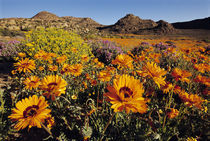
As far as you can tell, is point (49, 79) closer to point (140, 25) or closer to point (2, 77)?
point (2, 77)

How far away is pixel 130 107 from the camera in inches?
38.4

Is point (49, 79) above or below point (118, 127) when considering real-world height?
above

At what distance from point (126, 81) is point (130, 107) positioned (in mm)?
274

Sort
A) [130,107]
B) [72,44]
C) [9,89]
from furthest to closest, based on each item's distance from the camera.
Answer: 1. [72,44]
2. [9,89]
3. [130,107]

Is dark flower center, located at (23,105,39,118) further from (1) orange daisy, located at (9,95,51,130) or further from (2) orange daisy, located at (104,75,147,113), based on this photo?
(2) orange daisy, located at (104,75,147,113)

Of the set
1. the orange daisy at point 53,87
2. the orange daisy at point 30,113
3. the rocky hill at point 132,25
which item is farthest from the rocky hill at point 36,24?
the orange daisy at point 30,113

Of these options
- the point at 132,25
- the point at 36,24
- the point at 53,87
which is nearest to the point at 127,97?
the point at 53,87

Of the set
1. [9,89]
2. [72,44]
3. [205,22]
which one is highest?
[205,22]

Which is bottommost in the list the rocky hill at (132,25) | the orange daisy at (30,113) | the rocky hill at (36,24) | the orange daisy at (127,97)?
the orange daisy at (30,113)

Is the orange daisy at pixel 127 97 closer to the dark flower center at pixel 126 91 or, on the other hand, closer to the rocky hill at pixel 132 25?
the dark flower center at pixel 126 91

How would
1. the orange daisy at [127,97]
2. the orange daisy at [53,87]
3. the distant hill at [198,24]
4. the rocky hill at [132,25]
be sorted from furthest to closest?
1. the rocky hill at [132,25]
2. the distant hill at [198,24]
3. the orange daisy at [53,87]
4. the orange daisy at [127,97]

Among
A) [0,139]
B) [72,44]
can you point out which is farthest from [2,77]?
[0,139]

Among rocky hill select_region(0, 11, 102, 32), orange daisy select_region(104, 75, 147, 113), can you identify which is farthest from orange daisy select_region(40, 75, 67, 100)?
rocky hill select_region(0, 11, 102, 32)

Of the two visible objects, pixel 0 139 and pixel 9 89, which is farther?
pixel 9 89
